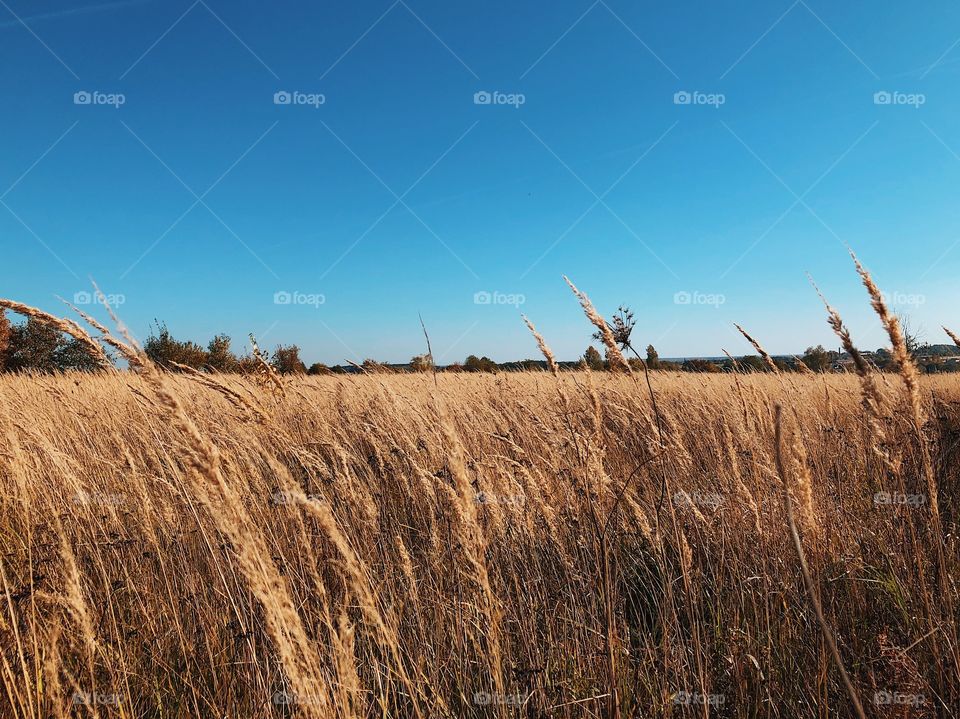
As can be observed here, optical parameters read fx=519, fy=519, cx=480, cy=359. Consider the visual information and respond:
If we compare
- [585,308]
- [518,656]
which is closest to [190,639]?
[518,656]

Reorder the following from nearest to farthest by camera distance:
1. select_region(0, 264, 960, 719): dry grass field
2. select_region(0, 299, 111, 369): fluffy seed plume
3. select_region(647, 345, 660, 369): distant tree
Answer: select_region(0, 264, 960, 719): dry grass field → select_region(0, 299, 111, 369): fluffy seed plume → select_region(647, 345, 660, 369): distant tree

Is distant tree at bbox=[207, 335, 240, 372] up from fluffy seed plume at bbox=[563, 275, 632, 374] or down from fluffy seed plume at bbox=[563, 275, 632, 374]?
up

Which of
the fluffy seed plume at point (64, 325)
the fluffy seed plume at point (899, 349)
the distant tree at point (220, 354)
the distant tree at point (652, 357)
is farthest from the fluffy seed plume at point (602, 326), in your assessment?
the distant tree at point (220, 354)

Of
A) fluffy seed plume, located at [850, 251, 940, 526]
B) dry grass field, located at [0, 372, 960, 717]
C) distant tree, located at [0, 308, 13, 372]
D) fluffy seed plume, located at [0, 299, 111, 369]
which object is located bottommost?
dry grass field, located at [0, 372, 960, 717]

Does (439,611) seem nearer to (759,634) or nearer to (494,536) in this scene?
(494,536)

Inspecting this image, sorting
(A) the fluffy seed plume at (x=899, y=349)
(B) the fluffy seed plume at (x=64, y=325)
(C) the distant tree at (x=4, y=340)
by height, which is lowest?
(A) the fluffy seed plume at (x=899, y=349)

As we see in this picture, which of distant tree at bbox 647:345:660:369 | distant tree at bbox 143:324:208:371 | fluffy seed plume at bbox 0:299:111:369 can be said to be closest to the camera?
fluffy seed plume at bbox 0:299:111:369

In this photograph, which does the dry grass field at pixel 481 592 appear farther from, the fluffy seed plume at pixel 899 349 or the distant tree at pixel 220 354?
the distant tree at pixel 220 354

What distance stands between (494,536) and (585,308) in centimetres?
125

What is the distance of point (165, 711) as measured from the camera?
169cm

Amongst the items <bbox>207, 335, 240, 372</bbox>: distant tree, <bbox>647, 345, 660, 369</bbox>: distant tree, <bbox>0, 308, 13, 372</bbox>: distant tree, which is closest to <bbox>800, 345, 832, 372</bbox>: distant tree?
<bbox>647, 345, 660, 369</bbox>: distant tree

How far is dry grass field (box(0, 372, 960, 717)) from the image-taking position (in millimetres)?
1457

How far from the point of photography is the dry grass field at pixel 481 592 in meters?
1.46

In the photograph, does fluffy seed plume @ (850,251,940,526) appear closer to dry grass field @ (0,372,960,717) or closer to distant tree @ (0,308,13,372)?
dry grass field @ (0,372,960,717)
